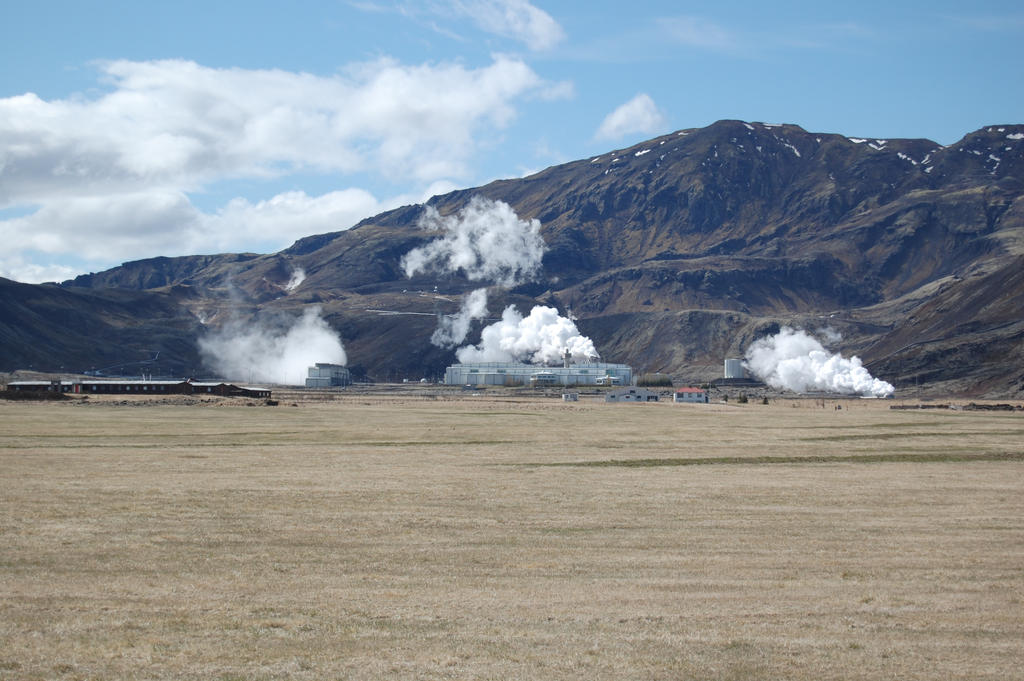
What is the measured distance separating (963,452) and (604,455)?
67.8 feet

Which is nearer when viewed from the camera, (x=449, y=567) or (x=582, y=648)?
(x=582, y=648)

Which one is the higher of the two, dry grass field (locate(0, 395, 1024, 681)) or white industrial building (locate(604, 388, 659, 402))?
white industrial building (locate(604, 388, 659, 402))

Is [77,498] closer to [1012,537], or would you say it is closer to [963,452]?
[1012,537]

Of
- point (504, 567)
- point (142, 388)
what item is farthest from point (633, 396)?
point (504, 567)

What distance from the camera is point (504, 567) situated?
79.0ft

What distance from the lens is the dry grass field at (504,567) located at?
1714 cm

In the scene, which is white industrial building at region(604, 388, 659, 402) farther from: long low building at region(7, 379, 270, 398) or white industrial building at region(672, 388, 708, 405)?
long low building at region(7, 379, 270, 398)

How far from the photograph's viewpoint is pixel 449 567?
24062mm

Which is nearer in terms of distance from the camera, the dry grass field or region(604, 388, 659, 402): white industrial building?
the dry grass field

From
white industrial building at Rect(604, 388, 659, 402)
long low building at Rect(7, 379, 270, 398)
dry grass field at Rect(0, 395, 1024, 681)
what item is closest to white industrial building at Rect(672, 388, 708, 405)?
white industrial building at Rect(604, 388, 659, 402)

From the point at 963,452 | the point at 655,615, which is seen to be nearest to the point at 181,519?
the point at 655,615

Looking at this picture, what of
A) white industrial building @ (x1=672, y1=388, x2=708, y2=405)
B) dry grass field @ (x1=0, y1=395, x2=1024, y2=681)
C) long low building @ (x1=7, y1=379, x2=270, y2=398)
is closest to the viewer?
dry grass field @ (x1=0, y1=395, x2=1024, y2=681)

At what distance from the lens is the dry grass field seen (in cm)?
1714

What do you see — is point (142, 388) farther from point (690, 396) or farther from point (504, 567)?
point (504, 567)
